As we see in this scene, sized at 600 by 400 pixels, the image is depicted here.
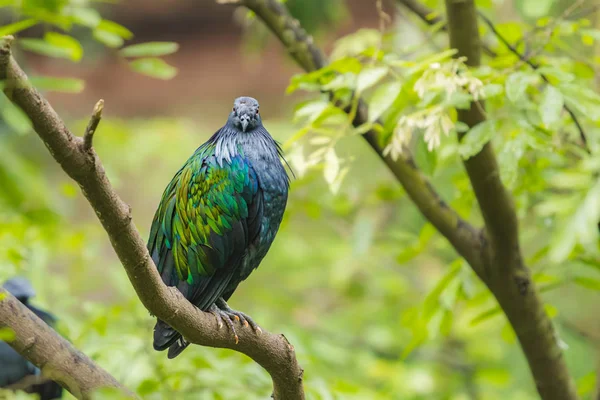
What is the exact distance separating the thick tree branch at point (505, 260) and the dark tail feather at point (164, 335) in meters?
1.31

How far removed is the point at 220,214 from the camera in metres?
2.33

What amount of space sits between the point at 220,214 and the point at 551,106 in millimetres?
1160

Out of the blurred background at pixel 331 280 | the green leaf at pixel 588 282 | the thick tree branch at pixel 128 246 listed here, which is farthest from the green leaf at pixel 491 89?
the green leaf at pixel 588 282

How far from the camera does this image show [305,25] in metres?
5.68

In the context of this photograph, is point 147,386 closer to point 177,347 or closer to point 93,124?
point 177,347

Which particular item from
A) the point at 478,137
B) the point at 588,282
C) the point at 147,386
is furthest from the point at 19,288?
the point at 588,282

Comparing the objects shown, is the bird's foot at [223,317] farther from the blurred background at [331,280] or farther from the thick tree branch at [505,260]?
the thick tree branch at [505,260]

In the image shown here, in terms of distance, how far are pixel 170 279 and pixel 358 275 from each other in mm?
4056

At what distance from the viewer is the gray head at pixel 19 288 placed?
3.14 m

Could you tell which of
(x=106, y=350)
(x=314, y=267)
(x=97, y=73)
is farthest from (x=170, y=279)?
(x=97, y=73)

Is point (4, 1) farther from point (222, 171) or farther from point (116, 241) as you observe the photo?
point (116, 241)

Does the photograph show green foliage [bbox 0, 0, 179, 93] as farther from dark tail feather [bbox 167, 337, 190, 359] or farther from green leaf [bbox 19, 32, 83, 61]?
dark tail feather [bbox 167, 337, 190, 359]

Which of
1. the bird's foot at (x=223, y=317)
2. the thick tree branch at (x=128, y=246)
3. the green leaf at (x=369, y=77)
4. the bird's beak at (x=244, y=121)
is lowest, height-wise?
the thick tree branch at (x=128, y=246)

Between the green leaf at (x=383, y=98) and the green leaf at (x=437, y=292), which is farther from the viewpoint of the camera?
the green leaf at (x=437, y=292)
